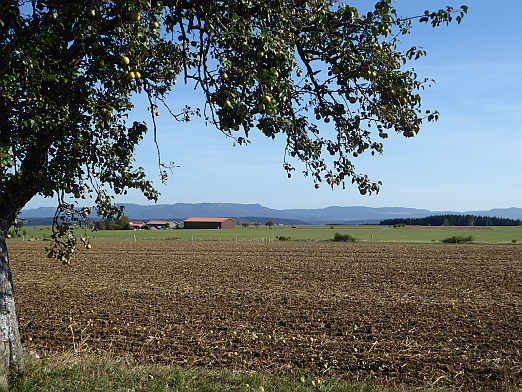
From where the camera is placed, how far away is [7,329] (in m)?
6.69

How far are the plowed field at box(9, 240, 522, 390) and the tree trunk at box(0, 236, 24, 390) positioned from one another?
2.90 metres

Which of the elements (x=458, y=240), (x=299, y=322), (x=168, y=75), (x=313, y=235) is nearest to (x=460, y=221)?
(x=313, y=235)

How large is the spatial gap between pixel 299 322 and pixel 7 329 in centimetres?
808

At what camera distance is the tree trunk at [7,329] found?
657 cm

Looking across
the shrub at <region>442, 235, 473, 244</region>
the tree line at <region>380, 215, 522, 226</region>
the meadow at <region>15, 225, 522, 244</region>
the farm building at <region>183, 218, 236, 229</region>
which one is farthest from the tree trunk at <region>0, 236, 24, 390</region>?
the tree line at <region>380, 215, 522, 226</region>

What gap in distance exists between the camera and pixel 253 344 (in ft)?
34.7

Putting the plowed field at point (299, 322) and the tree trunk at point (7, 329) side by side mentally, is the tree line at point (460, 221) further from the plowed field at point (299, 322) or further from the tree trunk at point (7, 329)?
the tree trunk at point (7, 329)

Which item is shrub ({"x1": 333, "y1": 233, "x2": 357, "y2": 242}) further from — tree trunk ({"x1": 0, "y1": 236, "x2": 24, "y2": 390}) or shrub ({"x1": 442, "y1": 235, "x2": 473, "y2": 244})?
tree trunk ({"x1": 0, "y1": 236, "x2": 24, "y2": 390})

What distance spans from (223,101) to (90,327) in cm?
928

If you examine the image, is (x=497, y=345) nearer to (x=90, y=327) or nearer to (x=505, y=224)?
(x=90, y=327)

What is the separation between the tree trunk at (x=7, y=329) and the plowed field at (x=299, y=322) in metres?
2.90

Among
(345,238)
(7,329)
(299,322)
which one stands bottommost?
(345,238)

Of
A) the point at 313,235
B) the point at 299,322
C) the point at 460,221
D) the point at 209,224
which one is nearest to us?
the point at 299,322

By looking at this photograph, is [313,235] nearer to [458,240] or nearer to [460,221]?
[458,240]
